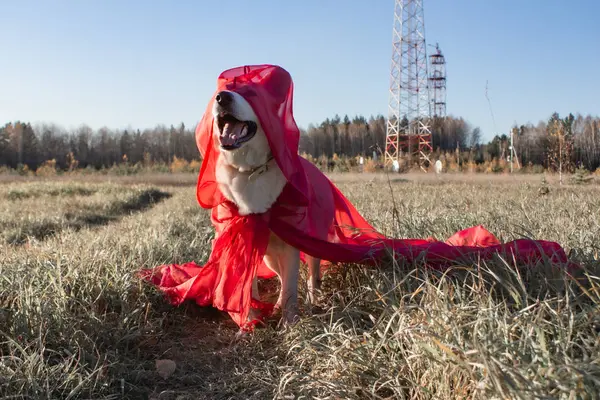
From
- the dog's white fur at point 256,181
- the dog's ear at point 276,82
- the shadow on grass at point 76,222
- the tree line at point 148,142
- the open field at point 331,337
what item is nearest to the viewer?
the open field at point 331,337

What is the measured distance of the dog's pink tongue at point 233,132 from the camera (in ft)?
7.98

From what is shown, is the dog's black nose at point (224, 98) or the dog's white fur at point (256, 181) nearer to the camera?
the dog's black nose at point (224, 98)

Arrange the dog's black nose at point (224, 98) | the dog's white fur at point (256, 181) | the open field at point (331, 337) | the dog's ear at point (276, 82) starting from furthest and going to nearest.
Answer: the dog's ear at point (276, 82)
the dog's white fur at point (256, 181)
the dog's black nose at point (224, 98)
the open field at point (331, 337)

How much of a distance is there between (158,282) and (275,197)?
1053 millimetres

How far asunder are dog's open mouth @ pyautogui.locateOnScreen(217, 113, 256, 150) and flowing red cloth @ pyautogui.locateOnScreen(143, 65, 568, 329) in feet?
0.26

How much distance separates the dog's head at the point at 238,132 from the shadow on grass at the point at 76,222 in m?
2.51

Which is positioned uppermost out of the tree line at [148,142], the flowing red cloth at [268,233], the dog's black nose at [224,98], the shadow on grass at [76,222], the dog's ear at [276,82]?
the tree line at [148,142]

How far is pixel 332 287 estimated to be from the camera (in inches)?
120

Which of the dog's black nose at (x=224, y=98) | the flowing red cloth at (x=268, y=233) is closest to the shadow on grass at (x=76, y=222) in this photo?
the flowing red cloth at (x=268, y=233)

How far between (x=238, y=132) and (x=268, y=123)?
16cm

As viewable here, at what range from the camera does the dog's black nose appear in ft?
7.67

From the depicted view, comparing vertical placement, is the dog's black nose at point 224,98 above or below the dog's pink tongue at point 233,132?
above

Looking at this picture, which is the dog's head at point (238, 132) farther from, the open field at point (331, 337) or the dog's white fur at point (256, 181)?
the open field at point (331, 337)

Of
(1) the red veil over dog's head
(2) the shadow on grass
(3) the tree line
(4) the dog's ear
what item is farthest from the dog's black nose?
(3) the tree line
